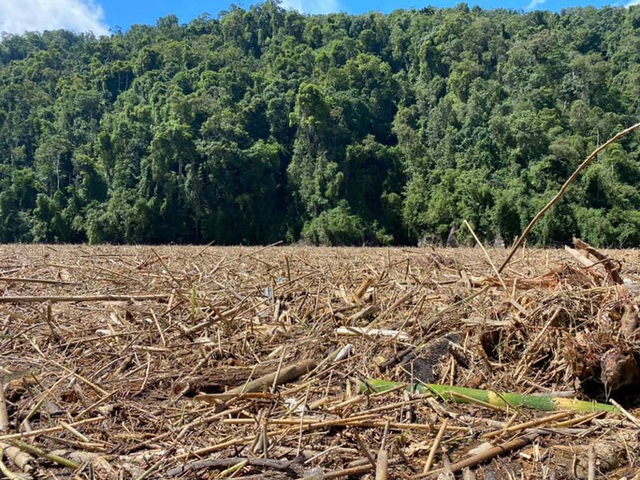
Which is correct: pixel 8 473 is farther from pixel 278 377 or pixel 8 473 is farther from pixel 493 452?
pixel 493 452

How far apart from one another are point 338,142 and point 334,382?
45.8 metres

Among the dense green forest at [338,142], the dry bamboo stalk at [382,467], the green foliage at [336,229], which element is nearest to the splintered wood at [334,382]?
the dry bamboo stalk at [382,467]

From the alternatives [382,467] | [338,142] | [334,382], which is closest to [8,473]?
[382,467]

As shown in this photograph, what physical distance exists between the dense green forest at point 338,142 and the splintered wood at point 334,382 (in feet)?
103

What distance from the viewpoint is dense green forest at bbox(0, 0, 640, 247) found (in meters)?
38.3

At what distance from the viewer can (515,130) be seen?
4034 centimetres

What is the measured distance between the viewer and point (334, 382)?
3283 millimetres

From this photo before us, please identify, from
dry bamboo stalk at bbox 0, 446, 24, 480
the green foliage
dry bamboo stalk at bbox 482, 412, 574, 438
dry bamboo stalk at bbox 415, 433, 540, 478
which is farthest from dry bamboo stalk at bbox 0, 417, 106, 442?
the green foliage

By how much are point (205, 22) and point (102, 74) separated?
65.4 feet

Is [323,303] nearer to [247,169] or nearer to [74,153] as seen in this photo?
[247,169]

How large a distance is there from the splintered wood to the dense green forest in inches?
1240

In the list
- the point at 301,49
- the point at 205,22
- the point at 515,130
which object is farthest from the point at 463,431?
the point at 205,22

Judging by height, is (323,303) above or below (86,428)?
above

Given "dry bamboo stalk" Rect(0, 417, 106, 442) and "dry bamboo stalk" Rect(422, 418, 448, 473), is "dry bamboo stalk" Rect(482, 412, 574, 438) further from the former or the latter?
"dry bamboo stalk" Rect(0, 417, 106, 442)
